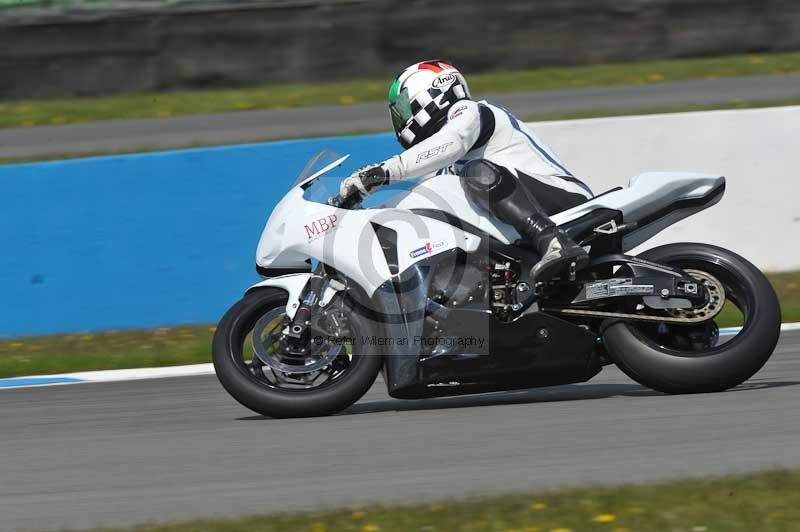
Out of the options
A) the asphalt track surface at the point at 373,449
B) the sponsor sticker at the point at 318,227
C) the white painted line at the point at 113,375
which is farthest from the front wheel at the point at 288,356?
the white painted line at the point at 113,375

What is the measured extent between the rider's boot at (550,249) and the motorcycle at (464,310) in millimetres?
94

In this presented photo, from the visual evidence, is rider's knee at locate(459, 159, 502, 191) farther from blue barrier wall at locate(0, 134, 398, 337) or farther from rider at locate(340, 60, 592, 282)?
blue barrier wall at locate(0, 134, 398, 337)

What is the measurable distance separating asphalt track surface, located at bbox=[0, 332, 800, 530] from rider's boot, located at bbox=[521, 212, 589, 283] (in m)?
0.63

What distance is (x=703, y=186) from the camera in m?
5.94

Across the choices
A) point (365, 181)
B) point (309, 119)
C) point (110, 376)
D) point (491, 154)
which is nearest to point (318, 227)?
point (365, 181)

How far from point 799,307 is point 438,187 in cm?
386

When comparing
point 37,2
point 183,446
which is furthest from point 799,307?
point 37,2

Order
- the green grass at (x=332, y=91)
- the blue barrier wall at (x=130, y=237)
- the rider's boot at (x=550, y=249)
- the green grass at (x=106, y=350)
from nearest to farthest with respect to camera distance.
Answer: the rider's boot at (x=550, y=249) → the green grass at (x=106, y=350) → the blue barrier wall at (x=130, y=237) → the green grass at (x=332, y=91)

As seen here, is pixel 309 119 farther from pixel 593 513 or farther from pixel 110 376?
pixel 593 513

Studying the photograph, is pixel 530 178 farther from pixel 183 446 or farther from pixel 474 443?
pixel 183 446

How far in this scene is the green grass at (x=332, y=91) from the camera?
15406mm

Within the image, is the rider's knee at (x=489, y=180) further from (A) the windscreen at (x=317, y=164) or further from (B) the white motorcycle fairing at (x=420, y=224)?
(A) the windscreen at (x=317, y=164)

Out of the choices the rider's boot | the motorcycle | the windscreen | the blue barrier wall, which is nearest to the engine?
the motorcycle

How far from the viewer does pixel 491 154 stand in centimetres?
598
